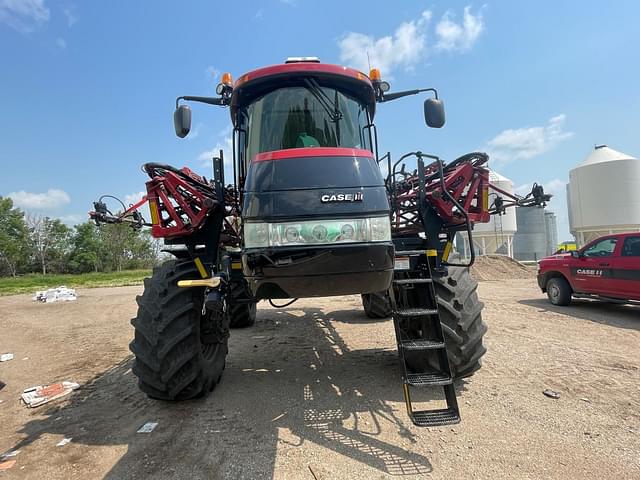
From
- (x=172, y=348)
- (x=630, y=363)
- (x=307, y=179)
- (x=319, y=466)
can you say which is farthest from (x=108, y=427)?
(x=630, y=363)

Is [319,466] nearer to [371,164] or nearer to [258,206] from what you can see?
[258,206]

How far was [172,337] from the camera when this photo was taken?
135 inches

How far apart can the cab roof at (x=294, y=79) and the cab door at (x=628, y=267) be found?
739 centimetres

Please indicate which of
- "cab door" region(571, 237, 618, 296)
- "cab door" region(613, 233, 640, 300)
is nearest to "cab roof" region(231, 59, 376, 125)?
"cab door" region(613, 233, 640, 300)

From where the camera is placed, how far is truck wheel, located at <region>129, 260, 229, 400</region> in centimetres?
342

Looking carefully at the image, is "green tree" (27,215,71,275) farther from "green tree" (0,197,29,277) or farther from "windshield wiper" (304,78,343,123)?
"windshield wiper" (304,78,343,123)

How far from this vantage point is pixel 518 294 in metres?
11.7

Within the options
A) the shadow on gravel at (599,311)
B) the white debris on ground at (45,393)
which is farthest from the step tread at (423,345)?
the shadow on gravel at (599,311)

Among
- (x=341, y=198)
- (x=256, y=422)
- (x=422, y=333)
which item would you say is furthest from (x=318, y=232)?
(x=256, y=422)

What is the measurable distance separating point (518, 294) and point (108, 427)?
1152cm

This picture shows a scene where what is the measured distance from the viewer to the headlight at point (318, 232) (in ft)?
8.11

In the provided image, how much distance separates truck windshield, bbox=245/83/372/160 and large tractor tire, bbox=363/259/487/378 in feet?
5.74

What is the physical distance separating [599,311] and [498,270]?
1037 cm

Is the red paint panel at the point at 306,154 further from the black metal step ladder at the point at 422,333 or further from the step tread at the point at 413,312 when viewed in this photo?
the step tread at the point at 413,312
